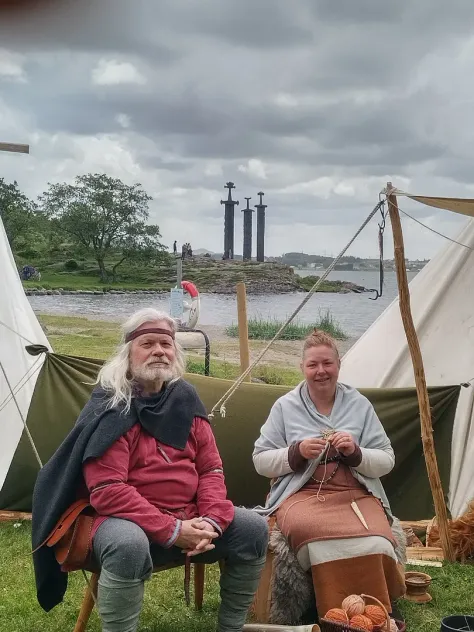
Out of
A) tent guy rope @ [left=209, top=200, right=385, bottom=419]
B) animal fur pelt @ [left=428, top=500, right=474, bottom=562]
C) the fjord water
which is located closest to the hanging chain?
tent guy rope @ [left=209, top=200, right=385, bottom=419]

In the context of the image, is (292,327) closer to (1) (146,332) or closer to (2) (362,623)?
(1) (146,332)

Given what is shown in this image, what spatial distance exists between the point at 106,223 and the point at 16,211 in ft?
13.7

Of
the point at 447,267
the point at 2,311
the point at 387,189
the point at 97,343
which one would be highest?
the point at 387,189

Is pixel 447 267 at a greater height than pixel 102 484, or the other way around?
pixel 447 267

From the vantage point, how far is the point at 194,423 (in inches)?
105

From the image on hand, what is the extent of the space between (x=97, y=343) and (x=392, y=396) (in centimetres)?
1128

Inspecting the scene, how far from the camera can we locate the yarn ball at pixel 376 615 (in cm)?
247

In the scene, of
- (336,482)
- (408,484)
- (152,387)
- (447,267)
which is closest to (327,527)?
(336,482)

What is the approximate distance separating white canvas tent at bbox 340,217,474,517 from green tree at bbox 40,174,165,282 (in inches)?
963

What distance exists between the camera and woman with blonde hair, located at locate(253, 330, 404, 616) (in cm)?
270

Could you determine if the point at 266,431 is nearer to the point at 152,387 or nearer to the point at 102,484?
the point at 152,387

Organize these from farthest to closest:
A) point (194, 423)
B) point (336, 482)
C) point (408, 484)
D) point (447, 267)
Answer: point (447, 267), point (408, 484), point (336, 482), point (194, 423)

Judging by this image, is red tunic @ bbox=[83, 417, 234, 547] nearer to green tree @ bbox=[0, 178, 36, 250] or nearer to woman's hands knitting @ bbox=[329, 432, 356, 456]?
woman's hands knitting @ bbox=[329, 432, 356, 456]

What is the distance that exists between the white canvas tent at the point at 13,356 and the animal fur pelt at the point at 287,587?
194 cm
